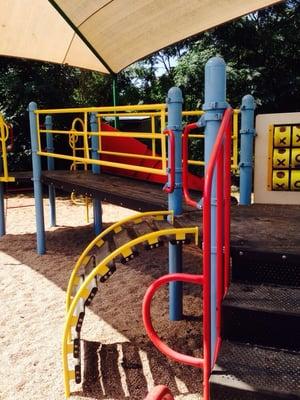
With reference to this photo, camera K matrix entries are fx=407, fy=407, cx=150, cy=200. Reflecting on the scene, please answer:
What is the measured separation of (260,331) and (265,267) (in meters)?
0.42

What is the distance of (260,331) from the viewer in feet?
7.09

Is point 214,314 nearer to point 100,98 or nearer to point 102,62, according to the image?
point 102,62

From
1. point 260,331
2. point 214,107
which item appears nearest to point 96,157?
point 214,107

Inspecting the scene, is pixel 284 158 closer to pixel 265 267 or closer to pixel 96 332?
pixel 265 267

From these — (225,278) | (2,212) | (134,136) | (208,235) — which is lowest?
(2,212)

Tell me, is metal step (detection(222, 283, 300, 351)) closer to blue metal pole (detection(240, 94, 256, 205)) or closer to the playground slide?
blue metal pole (detection(240, 94, 256, 205))

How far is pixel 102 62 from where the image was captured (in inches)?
357

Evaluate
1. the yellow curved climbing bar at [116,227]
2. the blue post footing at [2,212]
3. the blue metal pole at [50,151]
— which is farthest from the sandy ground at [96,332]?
the blue metal pole at [50,151]

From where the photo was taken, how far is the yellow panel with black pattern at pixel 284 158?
4.03m

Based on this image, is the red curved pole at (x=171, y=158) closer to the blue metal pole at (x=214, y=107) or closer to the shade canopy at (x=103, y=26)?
the blue metal pole at (x=214, y=107)

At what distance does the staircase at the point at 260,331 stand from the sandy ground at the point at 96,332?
2.70ft

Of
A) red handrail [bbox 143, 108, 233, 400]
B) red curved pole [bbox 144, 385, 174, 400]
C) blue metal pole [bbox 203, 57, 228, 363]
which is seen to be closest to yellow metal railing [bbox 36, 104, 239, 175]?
blue metal pole [bbox 203, 57, 228, 363]

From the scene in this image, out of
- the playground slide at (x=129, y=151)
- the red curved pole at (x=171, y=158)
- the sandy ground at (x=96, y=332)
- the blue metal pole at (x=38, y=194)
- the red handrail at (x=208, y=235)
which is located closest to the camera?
the red handrail at (x=208, y=235)

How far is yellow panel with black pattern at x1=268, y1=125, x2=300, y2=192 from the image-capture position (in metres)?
4.03
